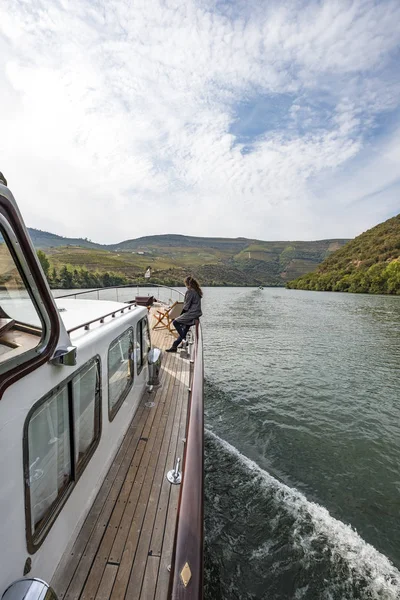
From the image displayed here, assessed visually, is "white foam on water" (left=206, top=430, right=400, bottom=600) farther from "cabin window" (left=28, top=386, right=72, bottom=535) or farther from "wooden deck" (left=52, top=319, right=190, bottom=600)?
"cabin window" (left=28, top=386, right=72, bottom=535)

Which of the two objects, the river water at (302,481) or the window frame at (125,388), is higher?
the window frame at (125,388)

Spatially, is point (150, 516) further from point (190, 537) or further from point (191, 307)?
point (191, 307)

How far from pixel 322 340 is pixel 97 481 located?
62.2ft

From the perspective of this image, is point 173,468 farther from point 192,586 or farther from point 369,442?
point 369,442

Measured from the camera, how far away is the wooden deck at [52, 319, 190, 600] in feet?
8.41

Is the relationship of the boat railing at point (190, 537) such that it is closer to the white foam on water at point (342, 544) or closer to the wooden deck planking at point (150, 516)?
the wooden deck planking at point (150, 516)

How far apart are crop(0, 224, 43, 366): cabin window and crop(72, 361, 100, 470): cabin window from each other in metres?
0.70

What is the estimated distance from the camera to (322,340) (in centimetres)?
2006

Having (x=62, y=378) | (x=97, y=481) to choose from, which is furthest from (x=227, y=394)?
(x=62, y=378)

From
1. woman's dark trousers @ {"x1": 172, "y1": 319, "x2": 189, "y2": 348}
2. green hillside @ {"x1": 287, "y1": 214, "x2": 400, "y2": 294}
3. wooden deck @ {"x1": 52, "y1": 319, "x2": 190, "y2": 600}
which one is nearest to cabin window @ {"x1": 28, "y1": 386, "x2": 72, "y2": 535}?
wooden deck @ {"x1": 52, "y1": 319, "x2": 190, "y2": 600}

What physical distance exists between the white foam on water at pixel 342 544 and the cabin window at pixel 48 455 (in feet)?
12.2

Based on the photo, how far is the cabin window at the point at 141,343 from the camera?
569 cm

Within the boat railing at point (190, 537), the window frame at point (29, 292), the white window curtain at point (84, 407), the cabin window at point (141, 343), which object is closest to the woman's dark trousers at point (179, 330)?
the cabin window at point (141, 343)

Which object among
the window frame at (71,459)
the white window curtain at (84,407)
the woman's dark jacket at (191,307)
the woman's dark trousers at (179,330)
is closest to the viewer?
the window frame at (71,459)
